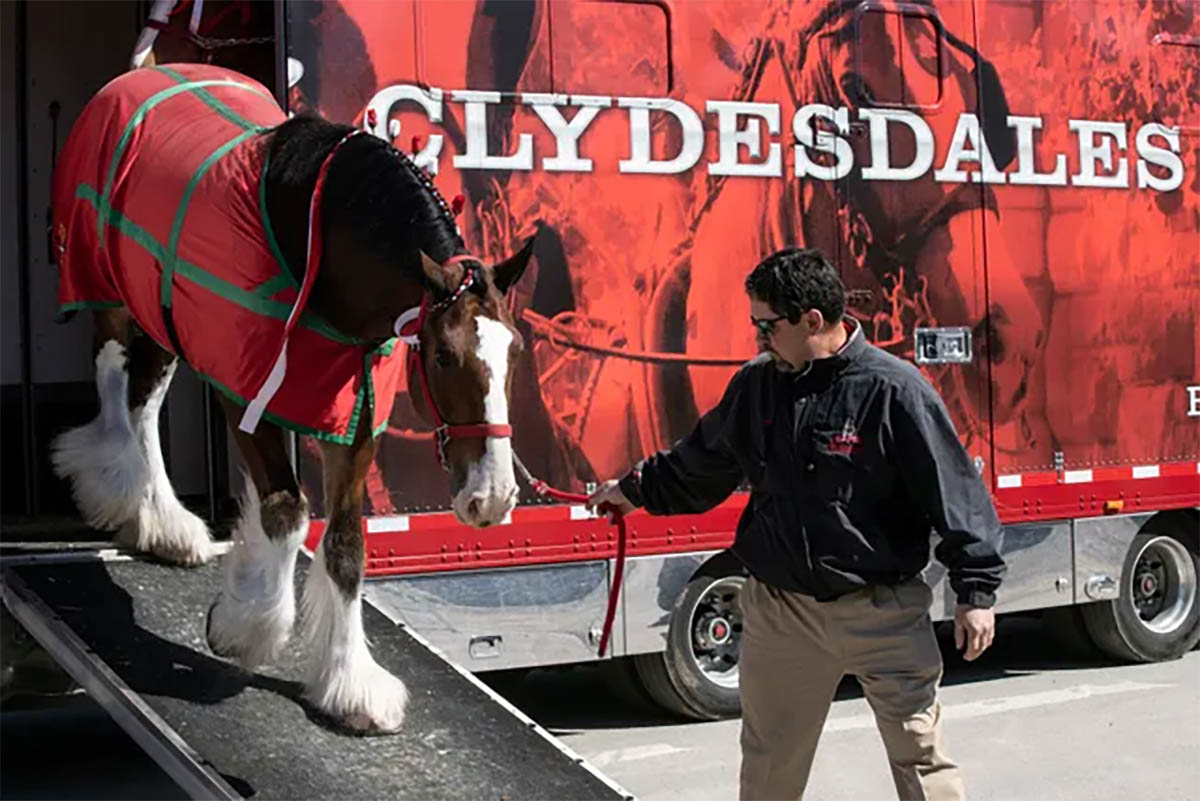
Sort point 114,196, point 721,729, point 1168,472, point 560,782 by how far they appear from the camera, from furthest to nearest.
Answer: point 1168,472 < point 721,729 < point 114,196 < point 560,782

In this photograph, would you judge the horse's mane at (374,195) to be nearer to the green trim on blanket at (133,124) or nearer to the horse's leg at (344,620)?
the horse's leg at (344,620)

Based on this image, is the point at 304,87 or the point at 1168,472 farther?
the point at 1168,472

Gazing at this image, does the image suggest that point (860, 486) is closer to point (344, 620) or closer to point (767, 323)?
point (767, 323)

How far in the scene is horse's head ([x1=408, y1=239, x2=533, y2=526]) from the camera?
4.47 meters

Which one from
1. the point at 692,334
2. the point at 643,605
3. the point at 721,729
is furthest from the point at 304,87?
the point at 721,729

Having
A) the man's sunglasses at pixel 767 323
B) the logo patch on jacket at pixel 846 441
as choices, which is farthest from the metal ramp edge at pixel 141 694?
the man's sunglasses at pixel 767 323

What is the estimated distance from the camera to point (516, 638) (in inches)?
271

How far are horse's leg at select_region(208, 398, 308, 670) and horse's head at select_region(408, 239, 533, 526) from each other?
2.30 ft

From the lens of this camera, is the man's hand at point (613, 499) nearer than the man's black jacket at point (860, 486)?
No

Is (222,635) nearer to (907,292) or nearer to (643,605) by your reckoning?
(643,605)

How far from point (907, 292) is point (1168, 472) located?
2179mm

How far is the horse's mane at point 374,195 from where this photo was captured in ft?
16.0

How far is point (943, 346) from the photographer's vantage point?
798 centimetres

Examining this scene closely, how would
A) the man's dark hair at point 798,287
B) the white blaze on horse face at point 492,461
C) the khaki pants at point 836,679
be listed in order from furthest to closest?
1. the white blaze on horse face at point 492,461
2. the man's dark hair at point 798,287
3. the khaki pants at point 836,679
